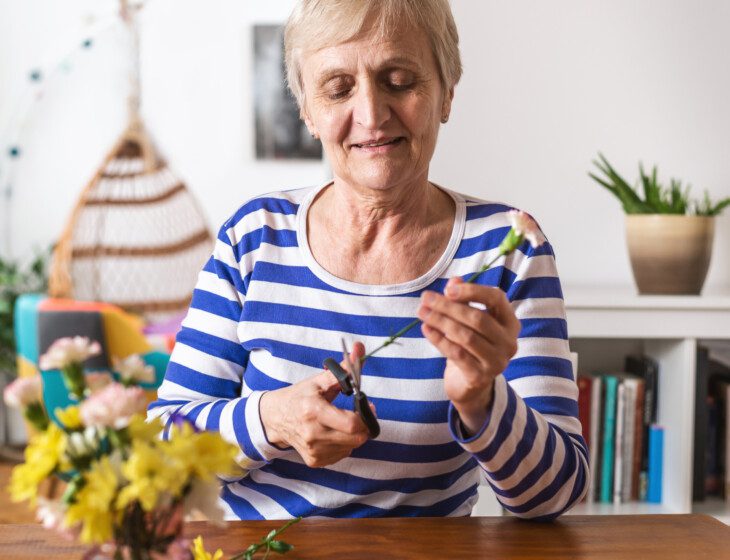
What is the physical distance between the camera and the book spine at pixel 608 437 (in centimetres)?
220

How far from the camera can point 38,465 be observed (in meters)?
0.59

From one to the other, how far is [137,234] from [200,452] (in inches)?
175

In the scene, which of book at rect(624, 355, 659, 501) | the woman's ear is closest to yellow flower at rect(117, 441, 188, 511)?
the woman's ear

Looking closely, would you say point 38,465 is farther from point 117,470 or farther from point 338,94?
Result: point 338,94

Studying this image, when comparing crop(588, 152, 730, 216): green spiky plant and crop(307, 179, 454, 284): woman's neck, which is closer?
crop(307, 179, 454, 284): woman's neck

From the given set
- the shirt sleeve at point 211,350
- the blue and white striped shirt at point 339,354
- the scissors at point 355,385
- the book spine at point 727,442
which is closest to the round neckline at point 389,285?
the blue and white striped shirt at point 339,354

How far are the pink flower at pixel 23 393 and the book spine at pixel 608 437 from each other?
5.78 ft

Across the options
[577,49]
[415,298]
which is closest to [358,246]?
[415,298]

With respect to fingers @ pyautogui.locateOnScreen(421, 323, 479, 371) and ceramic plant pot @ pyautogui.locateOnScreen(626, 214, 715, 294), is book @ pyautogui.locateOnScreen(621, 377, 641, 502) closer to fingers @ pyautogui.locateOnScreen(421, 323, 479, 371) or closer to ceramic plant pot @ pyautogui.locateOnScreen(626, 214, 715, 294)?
ceramic plant pot @ pyautogui.locateOnScreen(626, 214, 715, 294)

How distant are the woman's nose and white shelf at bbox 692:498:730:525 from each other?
1.39m

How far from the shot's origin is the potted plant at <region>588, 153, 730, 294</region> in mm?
2119

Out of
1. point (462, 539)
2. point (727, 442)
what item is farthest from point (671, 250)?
point (462, 539)

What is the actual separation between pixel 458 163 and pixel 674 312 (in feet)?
2.12

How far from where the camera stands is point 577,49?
2350 millimetres
